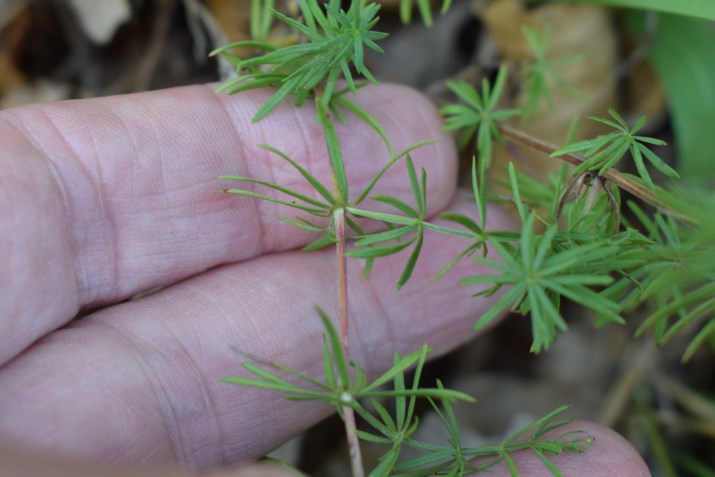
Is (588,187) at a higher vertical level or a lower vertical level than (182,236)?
A: higher

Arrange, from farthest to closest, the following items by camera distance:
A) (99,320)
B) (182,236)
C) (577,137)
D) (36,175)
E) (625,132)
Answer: (577,137) < (182,236) < (99,320) < (36,175) < (625,132)

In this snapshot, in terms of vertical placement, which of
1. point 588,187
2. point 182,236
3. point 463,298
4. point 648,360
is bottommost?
point 648,360

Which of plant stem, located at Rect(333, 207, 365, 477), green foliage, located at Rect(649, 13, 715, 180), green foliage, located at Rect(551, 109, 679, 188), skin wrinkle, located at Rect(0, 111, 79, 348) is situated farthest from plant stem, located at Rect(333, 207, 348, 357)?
green foliage, located at Rect(649, 13, 715, 180)

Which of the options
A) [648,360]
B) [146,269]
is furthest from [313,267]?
[648,360]

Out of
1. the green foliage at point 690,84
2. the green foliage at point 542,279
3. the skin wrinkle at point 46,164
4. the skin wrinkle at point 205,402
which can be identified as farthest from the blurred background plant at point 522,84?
the green foliage at point 542,279

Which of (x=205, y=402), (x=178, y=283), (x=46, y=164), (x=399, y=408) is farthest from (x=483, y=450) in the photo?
(x=46, y=164)

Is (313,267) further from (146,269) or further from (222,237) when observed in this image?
(146,269)

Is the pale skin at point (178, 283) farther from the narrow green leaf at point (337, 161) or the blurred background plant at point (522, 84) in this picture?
the blurred background plant at point (522, 84)

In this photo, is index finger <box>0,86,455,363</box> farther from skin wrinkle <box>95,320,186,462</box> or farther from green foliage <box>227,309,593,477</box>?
green foliage <box>227,309,593,477</box>
